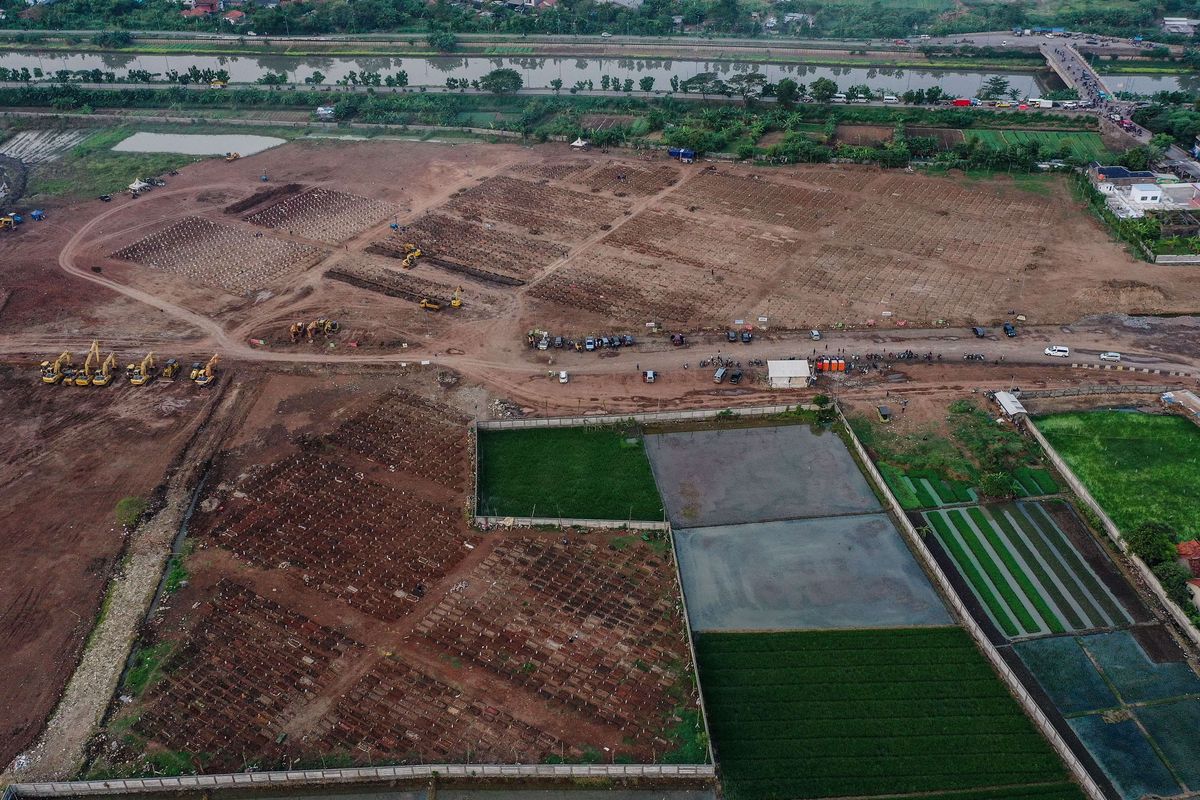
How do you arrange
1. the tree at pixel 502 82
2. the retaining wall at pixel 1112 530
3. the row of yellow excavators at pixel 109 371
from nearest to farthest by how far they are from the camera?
the retaining wall at pixel 1112 530, the row of yellow excavators at pixel 109 371, the tree at pixel 502 82

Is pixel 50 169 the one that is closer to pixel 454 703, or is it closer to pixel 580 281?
pixel 580 281

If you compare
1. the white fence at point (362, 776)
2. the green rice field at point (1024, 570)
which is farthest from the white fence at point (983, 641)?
the white fence at point (362, 776)

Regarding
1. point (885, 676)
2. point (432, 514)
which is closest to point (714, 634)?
point (885, 676)

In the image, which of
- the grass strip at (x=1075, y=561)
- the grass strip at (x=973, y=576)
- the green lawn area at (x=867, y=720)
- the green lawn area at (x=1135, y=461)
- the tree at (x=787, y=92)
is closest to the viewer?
the green lawn area at (x=867, y=720)

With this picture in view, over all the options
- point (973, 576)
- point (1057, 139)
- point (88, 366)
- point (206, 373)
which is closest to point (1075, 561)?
point (973, 576)

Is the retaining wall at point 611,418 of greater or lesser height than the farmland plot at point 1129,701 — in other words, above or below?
above

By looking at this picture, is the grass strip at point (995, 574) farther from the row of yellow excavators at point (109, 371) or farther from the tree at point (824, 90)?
the tree at point (824, 90)

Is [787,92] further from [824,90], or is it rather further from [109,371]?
[109,371]
